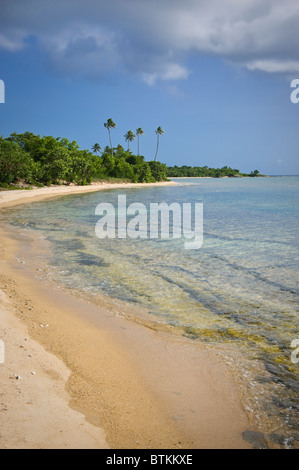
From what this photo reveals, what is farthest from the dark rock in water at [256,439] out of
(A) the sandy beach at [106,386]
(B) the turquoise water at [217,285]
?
(B) the turquoise water at [217,285]

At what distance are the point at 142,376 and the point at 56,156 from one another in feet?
187

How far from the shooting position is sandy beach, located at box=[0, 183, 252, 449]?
124 inches

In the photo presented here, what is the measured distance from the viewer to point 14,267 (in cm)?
952

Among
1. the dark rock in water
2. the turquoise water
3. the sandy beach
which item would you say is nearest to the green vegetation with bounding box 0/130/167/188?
the turquoise water

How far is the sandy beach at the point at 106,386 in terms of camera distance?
124 inches

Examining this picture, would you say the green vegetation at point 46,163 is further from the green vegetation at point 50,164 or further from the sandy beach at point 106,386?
the sandy beach at point 106,386

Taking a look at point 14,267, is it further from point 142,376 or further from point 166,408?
point 166,408

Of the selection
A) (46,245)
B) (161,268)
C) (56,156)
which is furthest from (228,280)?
(56,156)

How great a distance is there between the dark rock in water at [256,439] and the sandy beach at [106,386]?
0.21ft

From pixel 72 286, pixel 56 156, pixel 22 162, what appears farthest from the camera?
pixel 56 156

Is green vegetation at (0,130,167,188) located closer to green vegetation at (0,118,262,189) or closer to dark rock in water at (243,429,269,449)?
green vegetation at (0,118,262,189)

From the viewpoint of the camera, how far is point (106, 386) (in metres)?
4.07

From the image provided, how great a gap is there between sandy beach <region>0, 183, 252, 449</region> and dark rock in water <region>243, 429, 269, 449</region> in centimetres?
6

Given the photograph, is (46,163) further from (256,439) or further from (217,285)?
(256,439)
